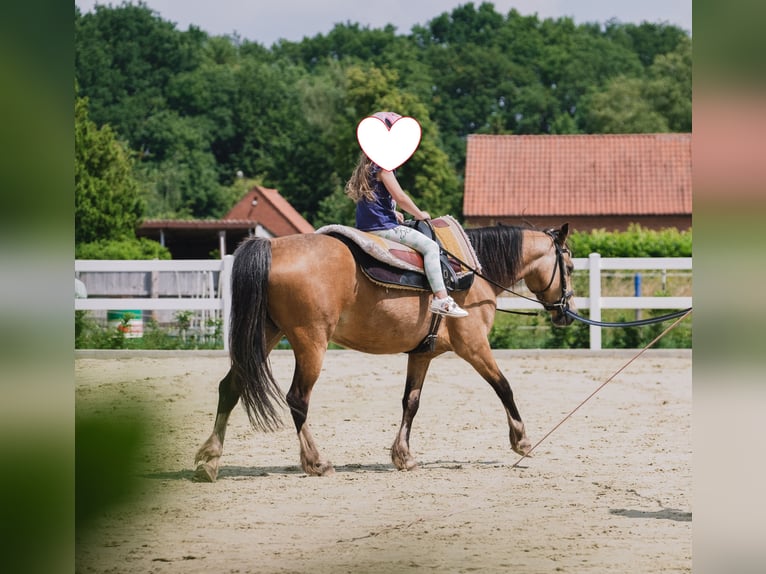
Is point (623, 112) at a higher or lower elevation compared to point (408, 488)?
higher

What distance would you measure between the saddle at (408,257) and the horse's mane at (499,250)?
0.89 ft

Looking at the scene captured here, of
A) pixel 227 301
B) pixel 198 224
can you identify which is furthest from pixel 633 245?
pixel 198 224

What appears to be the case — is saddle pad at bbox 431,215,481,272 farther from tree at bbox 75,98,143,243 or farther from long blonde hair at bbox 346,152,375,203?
tree at bbox 75,98,143,243

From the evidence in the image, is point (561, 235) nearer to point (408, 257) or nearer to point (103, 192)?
point (408, 257)

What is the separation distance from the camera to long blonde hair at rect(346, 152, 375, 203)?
625cm

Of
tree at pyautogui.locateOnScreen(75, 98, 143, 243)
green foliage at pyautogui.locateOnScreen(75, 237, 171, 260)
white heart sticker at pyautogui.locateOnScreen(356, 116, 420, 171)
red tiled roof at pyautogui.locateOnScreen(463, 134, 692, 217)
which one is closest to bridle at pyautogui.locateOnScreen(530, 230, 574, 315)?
white heart sticker at pyautogui.locateOnScreen(356, 116, 420, 171)

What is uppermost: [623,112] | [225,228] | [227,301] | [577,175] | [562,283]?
[623,112]

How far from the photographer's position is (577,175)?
43969 mm

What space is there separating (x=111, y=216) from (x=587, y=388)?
2294cm

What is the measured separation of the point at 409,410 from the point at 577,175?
38175 mm

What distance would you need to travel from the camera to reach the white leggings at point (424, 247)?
6492 mm

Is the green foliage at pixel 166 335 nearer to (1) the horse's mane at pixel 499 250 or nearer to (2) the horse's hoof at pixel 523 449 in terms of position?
(1) the horse's mane at pixel 499 250
